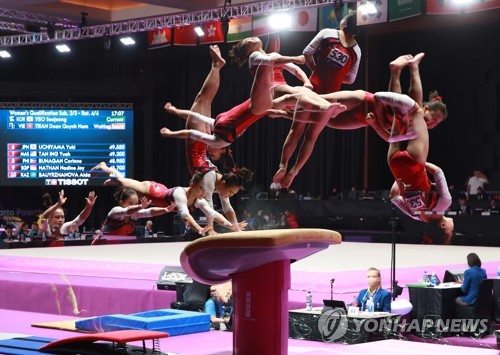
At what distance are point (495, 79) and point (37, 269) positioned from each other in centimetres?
1103

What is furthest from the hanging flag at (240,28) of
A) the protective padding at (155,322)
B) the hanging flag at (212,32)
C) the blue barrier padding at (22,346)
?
the blue barrier padding at (22,346)

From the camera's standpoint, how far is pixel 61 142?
16453 mm

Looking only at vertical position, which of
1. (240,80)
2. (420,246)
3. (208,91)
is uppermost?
(240,80)

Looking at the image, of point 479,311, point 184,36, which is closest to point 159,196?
point 479,311

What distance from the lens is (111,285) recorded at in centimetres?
927

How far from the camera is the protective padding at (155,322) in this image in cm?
608

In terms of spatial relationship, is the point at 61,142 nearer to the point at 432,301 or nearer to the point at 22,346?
the point at 432,301

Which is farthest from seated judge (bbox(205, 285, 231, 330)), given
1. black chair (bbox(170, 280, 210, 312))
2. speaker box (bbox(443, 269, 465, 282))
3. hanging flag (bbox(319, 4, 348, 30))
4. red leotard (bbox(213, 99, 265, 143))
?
hanging flag (bbox(319, 4, 348, 30))

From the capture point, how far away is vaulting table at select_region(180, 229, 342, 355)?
3280 mm

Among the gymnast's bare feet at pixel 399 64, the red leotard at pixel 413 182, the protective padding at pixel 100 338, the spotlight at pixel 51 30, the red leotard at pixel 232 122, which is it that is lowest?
the protective padding at pixel 100 338

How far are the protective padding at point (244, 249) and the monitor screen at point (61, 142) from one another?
1244 centimetres

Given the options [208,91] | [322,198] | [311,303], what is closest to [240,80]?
[322,198]

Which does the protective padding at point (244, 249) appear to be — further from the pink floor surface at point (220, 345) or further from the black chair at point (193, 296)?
the black chair at point (193, 296)

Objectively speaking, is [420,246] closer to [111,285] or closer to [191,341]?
[111,285]
